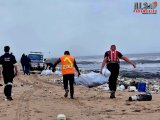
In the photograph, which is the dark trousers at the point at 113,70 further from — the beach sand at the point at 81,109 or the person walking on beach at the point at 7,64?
the person walking on beach at the point at 7,64

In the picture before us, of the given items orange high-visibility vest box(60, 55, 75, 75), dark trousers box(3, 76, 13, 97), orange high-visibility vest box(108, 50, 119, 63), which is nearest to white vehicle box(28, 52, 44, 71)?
orange high-visibility vest box(60, 55, 75, 75)

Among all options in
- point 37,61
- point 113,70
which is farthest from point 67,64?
point 37,61

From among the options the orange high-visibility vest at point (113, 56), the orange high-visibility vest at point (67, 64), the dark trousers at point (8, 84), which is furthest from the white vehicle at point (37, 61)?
the orange high-visibility vest at point (113, 56)

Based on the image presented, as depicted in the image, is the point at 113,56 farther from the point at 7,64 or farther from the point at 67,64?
the point at 7,64

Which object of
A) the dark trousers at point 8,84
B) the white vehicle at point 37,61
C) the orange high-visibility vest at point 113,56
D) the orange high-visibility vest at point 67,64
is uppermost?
the orange high-visibility vest at point 113,56

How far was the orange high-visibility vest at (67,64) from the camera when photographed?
56.3 ft

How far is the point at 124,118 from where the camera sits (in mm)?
11695

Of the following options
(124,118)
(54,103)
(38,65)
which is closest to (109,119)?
(124,118)

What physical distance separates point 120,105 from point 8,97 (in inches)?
→ 168

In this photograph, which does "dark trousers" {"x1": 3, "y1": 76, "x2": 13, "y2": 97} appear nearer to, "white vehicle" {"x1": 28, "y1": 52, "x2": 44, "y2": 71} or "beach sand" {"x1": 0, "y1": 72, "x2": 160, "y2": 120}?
"beach sand" {"x1": 0, "y1": 72, "x2": 160, "y2": 120}

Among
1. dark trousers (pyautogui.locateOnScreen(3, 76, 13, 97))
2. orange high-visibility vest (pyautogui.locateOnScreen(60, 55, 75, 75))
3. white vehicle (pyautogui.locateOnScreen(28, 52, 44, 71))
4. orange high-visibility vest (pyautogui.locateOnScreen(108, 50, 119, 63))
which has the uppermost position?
orange high-visibility vest (pyautogui.locateOnScreen(108, 50, 119, 63))

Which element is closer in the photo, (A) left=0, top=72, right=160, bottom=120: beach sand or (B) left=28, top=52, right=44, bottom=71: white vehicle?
(A) left=0, top=72, right=160, bottom=120: beach sand

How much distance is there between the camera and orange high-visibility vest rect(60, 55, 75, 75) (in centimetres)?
1716

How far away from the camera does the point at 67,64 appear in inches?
678
